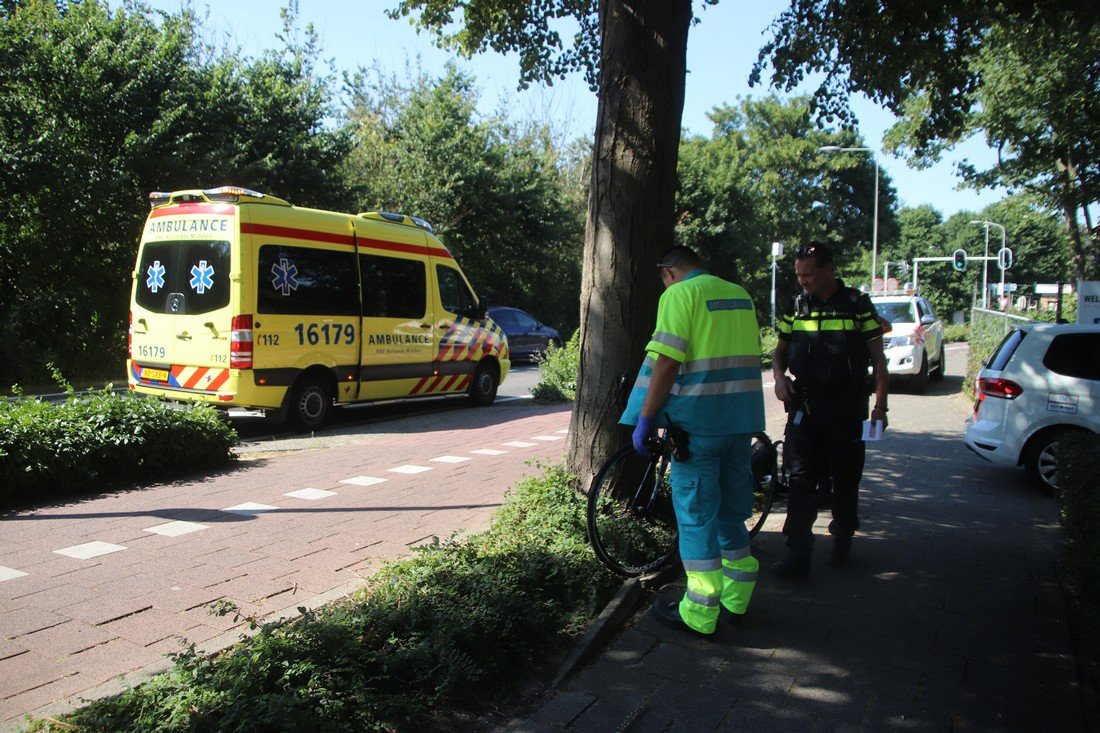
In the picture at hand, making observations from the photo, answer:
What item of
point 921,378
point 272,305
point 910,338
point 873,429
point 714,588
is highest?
point 272,305

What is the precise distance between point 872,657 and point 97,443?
5.88m

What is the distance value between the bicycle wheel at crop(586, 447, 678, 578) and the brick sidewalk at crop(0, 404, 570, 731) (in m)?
1.33

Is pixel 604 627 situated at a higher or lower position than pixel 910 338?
lower

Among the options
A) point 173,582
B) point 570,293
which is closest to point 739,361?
point 173,582

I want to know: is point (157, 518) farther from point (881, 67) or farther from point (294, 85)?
point (294, 85)

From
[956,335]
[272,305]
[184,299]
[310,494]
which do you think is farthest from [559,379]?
[956,335]

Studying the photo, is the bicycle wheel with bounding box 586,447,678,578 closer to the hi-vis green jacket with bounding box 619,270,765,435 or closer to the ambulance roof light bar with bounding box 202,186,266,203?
the hi-vis green jacket with bounding box 619,270,765,435

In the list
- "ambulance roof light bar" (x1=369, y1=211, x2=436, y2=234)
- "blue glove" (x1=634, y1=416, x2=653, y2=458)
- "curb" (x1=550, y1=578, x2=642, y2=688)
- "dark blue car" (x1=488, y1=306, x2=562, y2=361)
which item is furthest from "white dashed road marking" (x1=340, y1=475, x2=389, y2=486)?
"dark blue car" (x1=488, y1=306, x2=562, y2=361)

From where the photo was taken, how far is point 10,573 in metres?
4.64

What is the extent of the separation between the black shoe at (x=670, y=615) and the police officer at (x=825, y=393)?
100 centimetres

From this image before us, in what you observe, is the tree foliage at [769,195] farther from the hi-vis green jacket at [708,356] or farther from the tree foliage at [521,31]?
the hi-vis green jacket at [708,356]

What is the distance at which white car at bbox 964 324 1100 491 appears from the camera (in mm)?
7105

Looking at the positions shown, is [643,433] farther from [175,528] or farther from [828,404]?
[175,528]

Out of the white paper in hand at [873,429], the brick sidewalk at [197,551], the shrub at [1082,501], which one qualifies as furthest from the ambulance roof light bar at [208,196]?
the shrub at [1082,501]
